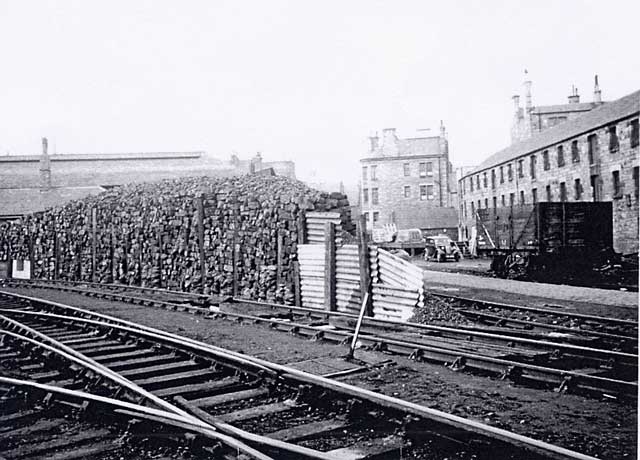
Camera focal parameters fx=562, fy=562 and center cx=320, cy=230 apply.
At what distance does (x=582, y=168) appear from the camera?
77.2ft

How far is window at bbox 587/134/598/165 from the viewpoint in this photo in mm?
21309

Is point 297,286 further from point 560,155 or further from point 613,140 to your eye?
point 560,155

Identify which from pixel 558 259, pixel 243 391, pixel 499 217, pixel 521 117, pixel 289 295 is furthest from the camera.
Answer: pixel 521 117

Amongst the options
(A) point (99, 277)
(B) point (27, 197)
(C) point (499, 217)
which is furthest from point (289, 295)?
(B) point (27, 197)

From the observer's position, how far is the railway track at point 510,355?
5297mm

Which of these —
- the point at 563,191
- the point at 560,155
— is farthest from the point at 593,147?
the point at 563,191

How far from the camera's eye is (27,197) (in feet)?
102

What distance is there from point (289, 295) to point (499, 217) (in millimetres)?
11358

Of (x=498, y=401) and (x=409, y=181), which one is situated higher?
(x=409, y=181)

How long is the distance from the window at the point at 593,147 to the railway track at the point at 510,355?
1558 centimetres

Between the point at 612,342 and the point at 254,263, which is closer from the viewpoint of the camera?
the point at 612,342

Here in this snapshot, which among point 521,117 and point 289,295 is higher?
point 521,117

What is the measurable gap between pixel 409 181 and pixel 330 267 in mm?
36548

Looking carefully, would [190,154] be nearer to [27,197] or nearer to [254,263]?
[27,197]
